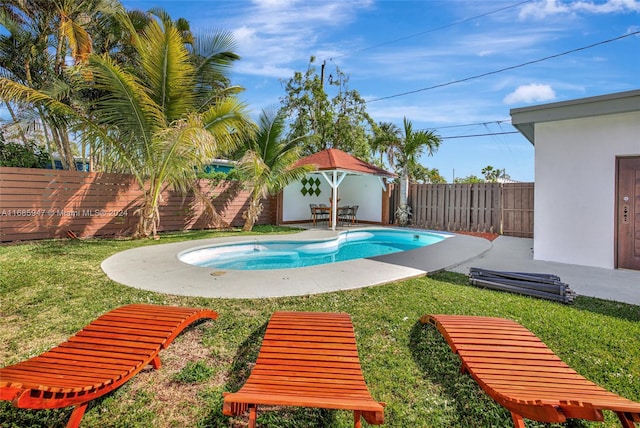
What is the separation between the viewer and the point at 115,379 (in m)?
2.11

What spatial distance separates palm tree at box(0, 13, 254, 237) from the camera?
8.38 metres

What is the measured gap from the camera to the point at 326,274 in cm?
566

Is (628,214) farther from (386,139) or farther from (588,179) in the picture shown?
(386,139)

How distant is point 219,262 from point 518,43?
52.2 ft

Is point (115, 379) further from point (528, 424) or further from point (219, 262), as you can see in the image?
point (219, 262)

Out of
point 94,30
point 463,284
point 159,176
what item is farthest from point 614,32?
point 94,30

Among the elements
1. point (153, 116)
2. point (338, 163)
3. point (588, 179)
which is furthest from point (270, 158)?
Answer: point (588, 179)

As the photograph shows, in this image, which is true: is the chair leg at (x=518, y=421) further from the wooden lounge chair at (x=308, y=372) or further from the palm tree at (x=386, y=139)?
the palm tree at (x=386, y=139)

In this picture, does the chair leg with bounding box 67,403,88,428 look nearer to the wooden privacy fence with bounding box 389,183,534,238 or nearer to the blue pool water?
the blue pool water

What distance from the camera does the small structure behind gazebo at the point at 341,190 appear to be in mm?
14523

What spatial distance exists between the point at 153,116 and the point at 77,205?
11.9 feet

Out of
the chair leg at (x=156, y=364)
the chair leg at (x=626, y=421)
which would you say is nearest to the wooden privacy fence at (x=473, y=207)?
the chair leg at (x=626, y=421)

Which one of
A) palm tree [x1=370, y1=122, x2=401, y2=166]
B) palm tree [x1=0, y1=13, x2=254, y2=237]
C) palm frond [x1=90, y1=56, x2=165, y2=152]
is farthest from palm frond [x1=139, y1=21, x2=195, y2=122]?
palm tree [x1=370, y1=122, x2=401, y2=166]

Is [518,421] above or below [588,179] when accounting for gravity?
below
